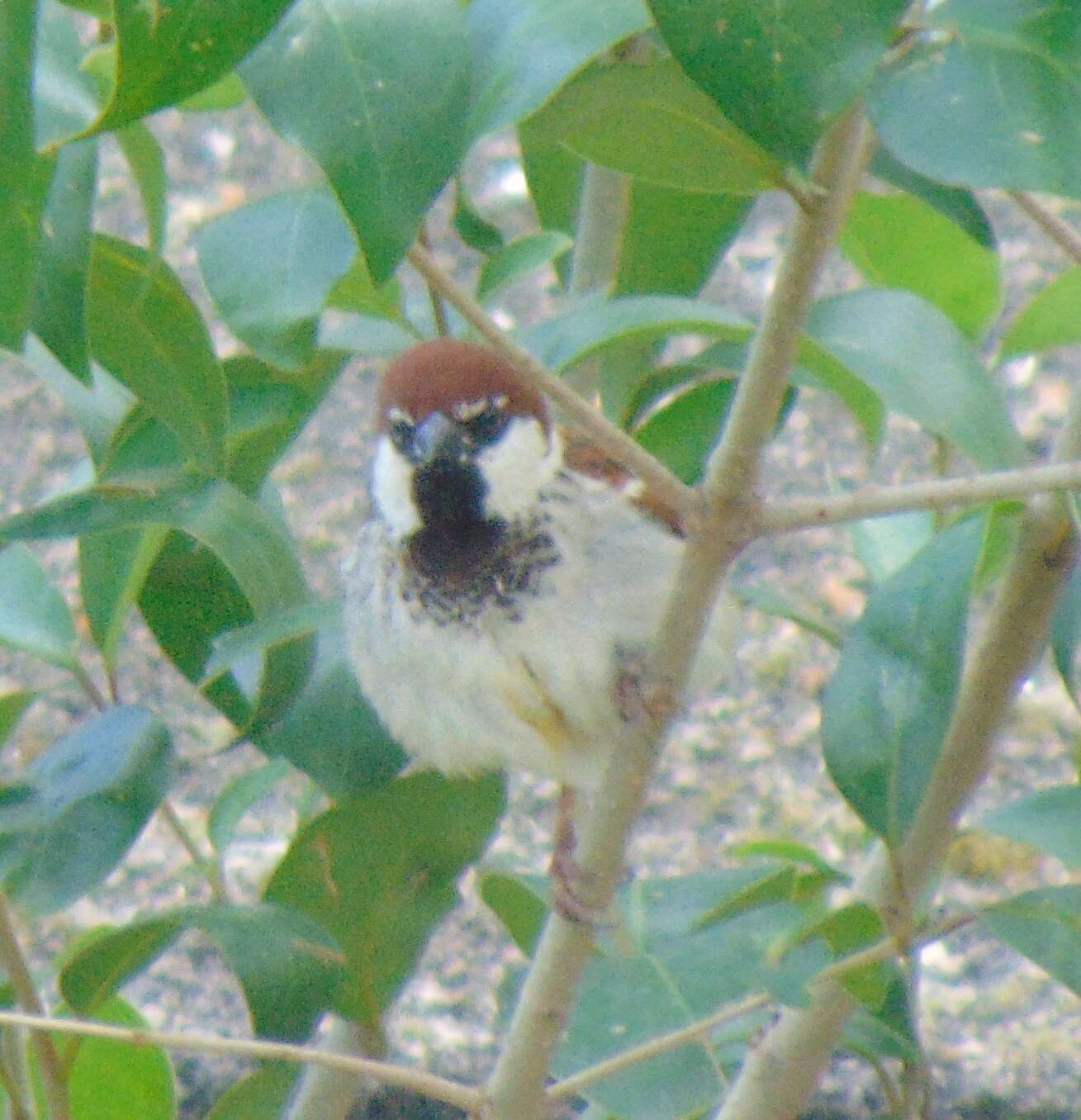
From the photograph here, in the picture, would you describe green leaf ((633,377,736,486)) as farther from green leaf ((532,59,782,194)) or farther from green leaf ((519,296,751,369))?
green leaf ((532,59,782,194))

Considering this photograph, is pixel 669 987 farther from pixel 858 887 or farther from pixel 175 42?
pixel 175 42

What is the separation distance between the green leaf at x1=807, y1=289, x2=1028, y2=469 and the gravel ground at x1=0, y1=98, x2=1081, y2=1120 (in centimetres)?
28

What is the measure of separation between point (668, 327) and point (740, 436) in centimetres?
18

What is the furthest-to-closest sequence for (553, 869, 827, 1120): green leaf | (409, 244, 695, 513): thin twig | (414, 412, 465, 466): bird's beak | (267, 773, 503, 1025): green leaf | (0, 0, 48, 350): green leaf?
(414, 412, 465, 466): bird's beak
(267, 773, 503, 1025): green leaf
(553, 869, 827, 1120): green leaf
(409, 244, 695, 513): thin twig
(0, 0, 48, 350): green leaf

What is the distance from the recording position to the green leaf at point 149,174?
711 millimetres

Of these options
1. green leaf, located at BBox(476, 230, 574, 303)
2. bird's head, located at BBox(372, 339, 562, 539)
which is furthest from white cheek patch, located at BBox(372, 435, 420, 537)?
green leaf, located at BBox(476, 230, 574, 303)

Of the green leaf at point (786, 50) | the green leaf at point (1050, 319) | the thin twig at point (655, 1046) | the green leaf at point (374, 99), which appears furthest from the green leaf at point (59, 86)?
the green leaf at point (1050, 319)

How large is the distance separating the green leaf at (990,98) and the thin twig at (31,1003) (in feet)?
1.85

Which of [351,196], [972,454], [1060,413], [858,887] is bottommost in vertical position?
[1060,413]

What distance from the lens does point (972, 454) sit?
75cm

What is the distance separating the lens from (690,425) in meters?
0.95

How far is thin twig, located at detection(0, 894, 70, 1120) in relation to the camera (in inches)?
32.4

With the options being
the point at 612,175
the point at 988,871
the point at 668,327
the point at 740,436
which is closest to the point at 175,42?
the point at 740,436

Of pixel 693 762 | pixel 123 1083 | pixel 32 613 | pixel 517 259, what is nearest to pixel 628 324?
pixel 517 259
